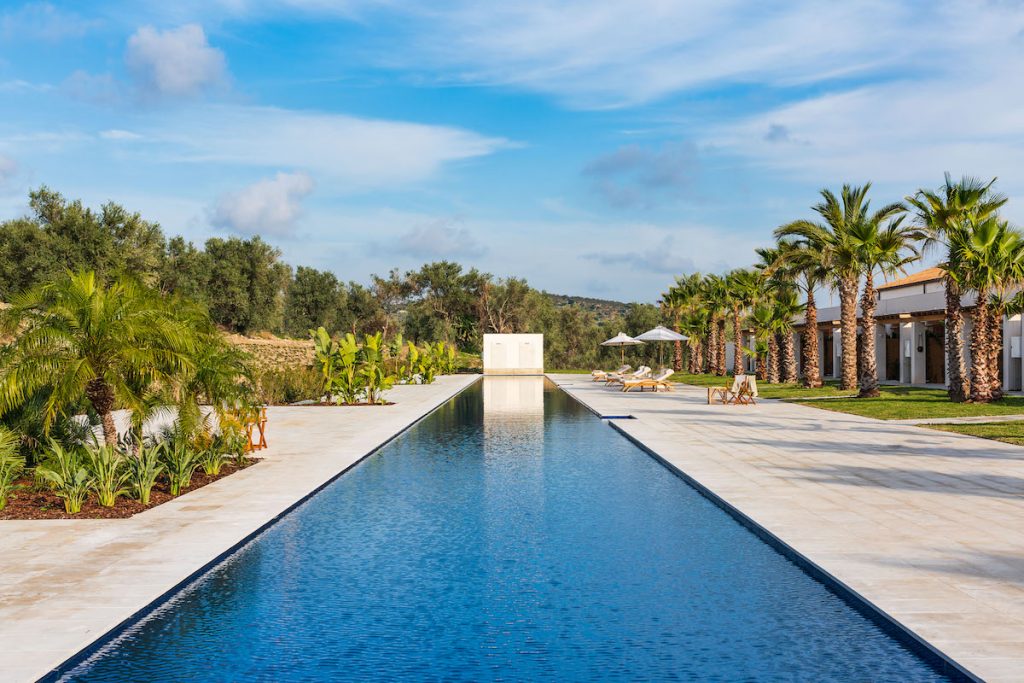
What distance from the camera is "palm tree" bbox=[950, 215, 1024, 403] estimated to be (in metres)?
20.3

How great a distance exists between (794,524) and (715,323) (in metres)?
35.8

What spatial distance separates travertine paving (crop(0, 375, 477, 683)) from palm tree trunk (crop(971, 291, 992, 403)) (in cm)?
1641

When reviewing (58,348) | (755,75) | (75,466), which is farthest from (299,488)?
(755,75)

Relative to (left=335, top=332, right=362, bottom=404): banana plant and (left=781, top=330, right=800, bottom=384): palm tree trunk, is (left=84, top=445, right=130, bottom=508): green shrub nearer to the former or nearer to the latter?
(left=335, top=332, right=362, bottom=404): banana plant

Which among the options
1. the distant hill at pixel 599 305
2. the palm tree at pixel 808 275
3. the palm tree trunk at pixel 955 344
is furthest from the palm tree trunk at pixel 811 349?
the distant hill at pixel 599 305

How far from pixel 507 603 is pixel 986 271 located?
60.2 ft

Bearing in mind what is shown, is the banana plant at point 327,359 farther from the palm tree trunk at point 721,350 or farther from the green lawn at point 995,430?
the palm tree trunk at point 721,350

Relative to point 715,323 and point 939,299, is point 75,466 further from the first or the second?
point 715,323

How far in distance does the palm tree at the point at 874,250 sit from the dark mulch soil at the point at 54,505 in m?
19.4

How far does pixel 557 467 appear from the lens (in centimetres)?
1172

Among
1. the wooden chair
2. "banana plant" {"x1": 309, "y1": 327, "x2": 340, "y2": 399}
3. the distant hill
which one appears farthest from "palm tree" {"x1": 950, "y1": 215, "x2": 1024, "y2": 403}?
the distant hill

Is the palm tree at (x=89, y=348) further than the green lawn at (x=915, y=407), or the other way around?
the green lawn at (x=915, y=407)

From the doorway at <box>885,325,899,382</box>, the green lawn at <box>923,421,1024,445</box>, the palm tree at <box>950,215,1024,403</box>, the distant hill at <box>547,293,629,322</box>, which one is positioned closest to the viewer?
the green lawn at <box>923,421,1024,445</box>

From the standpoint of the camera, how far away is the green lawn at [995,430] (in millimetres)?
14242
